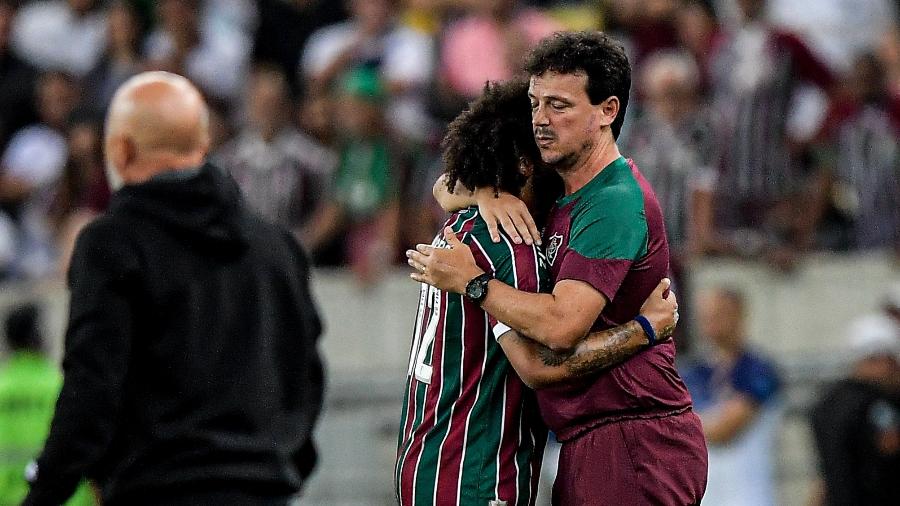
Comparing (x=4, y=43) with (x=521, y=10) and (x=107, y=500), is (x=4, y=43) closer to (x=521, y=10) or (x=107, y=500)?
(x=521, y=10)

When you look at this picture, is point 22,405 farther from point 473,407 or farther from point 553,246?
point 553,246

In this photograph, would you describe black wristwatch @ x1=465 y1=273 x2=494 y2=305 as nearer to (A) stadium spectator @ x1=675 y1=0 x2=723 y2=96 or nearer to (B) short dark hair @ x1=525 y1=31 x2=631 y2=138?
(B) short dark hair @ x1=525 y1=31 x2=631 y2=138

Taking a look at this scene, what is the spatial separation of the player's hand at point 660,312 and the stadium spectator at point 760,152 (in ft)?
18.4

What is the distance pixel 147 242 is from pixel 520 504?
1.46 metres

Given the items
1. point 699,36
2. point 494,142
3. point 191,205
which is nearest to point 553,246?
point 494,142

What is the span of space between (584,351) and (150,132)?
5.48ft

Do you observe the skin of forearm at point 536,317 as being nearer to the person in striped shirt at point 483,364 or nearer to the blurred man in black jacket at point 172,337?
the person in striped shirt at point 483,364

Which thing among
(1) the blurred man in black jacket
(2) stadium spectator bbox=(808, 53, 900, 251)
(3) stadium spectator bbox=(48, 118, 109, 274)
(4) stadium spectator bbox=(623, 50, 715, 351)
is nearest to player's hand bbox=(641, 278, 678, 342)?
(1) the blurred man in black jacket

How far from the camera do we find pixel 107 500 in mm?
5125

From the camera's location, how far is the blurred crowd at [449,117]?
10.5 m

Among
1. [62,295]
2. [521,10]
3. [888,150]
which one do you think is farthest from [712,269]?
[62,295]

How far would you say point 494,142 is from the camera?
191 inches

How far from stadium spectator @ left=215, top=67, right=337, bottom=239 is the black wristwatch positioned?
20.4 ft

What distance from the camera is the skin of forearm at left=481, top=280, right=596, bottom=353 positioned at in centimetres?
457
